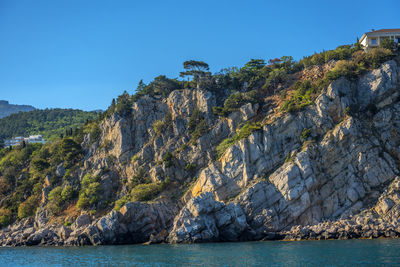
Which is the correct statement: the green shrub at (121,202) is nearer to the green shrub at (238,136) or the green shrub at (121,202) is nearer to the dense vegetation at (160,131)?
the dense vegetation at (160,131)

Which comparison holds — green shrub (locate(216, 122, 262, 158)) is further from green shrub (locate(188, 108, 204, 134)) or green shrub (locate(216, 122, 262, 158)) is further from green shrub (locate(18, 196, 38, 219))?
green shrub (locate(18, 196, 38, 219))

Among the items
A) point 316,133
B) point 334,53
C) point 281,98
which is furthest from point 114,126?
point 334,53

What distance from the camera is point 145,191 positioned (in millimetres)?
63312

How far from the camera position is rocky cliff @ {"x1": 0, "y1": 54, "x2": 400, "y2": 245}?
175ft

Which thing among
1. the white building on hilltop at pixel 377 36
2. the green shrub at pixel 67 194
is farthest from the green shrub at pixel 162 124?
the white building on hilltop at pixel 377 36

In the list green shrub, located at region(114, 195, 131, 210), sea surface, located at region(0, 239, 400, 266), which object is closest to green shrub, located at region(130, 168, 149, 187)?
green shrub, located at region(114, 195, 131, 210)

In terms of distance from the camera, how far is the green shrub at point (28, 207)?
71.6 meters

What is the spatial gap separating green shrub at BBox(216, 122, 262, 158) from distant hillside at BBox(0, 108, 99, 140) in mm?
96854

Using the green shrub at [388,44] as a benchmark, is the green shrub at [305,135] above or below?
below

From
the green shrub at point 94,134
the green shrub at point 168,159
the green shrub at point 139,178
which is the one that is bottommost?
the green shrub at point 139,178

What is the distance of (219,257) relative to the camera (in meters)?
39.3

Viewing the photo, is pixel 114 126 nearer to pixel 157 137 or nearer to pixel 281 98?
pixel 157 137

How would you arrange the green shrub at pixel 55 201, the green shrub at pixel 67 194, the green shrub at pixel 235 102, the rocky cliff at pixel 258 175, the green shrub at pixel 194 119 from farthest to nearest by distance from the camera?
1. the green shrub at pixel 194 119
2. the green shrub at pixel 67 194
3. the green shrub at pixel 235 102
4. the green shrub at pixel 55 201
5. the rocky cliff at pixel 258 175

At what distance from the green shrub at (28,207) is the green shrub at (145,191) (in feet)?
68.5
